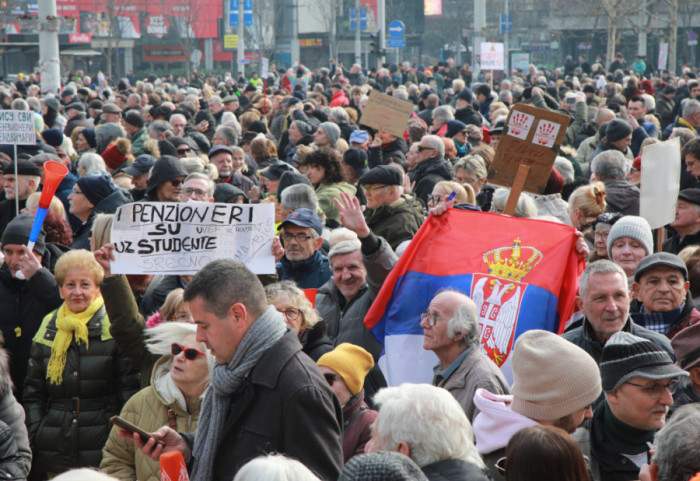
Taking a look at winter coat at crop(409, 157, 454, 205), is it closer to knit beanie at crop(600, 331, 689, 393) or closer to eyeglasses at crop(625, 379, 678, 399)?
knit beanie at crop(600, 331, 689, 393)

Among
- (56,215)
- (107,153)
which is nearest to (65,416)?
(56,215)

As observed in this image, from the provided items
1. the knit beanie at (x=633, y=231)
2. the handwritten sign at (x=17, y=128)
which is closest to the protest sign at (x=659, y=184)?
the knit beanie at (x=633, y=231)

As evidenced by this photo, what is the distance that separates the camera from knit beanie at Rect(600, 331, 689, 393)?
389 cm

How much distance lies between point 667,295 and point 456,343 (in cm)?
138

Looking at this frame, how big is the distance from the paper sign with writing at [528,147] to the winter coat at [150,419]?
2.84m

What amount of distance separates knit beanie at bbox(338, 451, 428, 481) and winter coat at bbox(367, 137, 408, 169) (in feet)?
29.2

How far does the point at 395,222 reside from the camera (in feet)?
24.7

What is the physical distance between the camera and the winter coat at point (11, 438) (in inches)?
163

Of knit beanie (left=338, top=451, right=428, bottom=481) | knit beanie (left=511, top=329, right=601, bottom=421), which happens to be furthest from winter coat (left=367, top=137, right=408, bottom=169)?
knit beanie (left=338, top=451, right=428, bottom=481)

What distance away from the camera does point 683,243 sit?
7109 millimetres

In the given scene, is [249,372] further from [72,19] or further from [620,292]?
[72,19]

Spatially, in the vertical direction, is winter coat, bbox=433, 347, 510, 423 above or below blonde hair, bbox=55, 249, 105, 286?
below

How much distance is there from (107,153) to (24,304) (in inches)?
190

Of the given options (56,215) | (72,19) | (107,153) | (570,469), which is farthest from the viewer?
(72,19)
